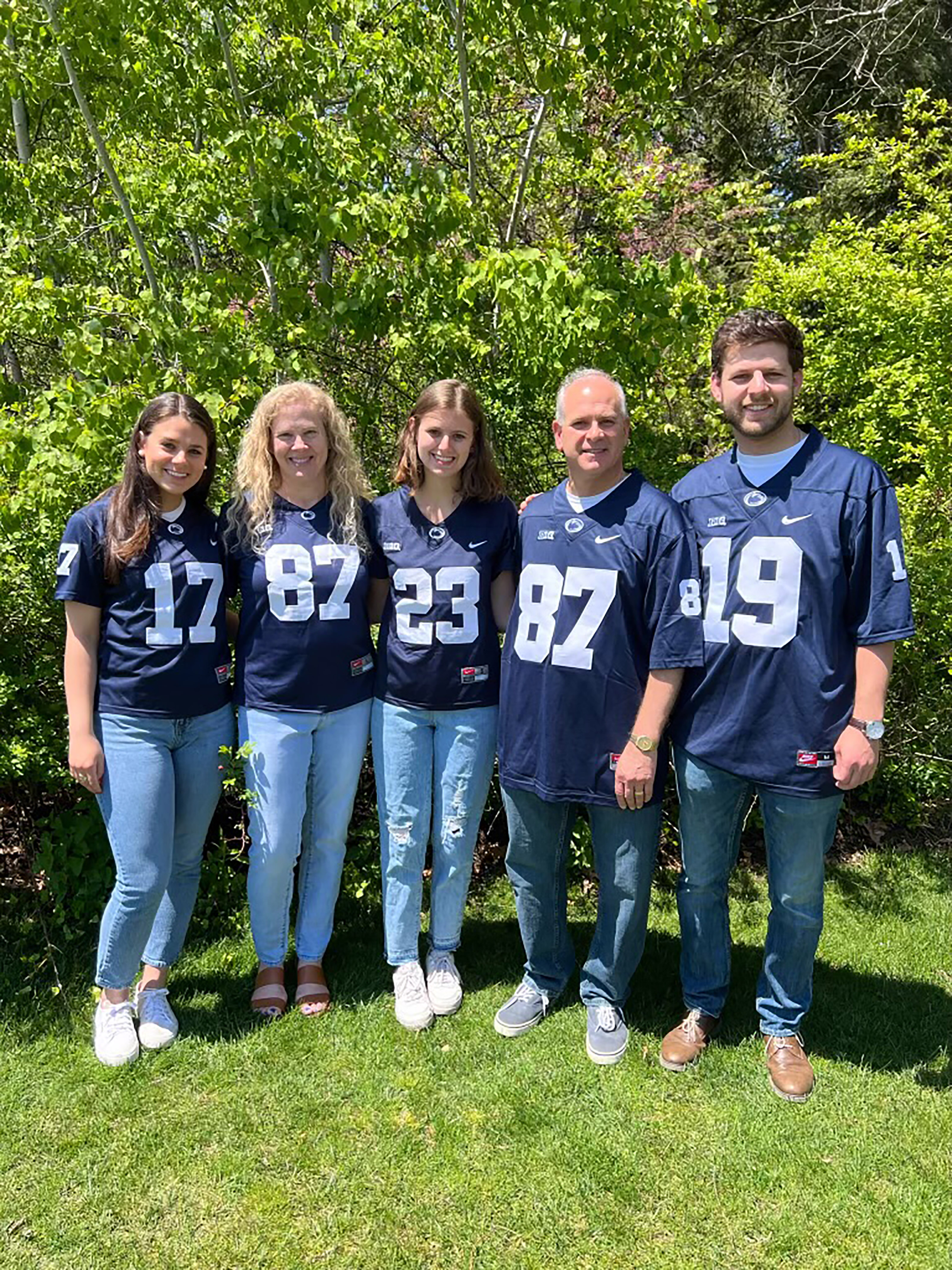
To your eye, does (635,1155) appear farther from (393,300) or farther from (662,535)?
(393,300)

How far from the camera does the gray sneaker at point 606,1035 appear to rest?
3.09 m

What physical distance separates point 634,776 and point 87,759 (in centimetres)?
179

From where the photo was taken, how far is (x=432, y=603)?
3072 mm

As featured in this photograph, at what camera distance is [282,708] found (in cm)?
307

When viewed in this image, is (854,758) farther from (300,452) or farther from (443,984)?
(300,452)

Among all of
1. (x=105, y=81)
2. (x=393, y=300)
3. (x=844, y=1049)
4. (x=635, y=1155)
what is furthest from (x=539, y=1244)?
(x=105, y=81)

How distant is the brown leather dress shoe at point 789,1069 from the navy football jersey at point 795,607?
95 cm

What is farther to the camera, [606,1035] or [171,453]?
[606,1035]

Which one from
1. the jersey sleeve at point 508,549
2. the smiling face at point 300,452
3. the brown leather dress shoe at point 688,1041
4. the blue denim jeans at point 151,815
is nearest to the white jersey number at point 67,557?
the blue denim jeans at point 151,815

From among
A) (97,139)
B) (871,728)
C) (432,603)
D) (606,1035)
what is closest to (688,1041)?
(606,1035)

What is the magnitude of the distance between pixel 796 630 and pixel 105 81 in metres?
4.31

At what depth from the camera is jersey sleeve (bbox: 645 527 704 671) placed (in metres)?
2.74

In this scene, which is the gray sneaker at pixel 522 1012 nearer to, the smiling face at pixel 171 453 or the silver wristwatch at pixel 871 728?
the silver wristwatch at pixel 871 728

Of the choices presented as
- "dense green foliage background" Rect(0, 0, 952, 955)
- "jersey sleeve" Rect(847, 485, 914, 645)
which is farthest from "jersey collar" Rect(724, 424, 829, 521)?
"dense green foliage background" Rect(0, 0, 952, 955)
